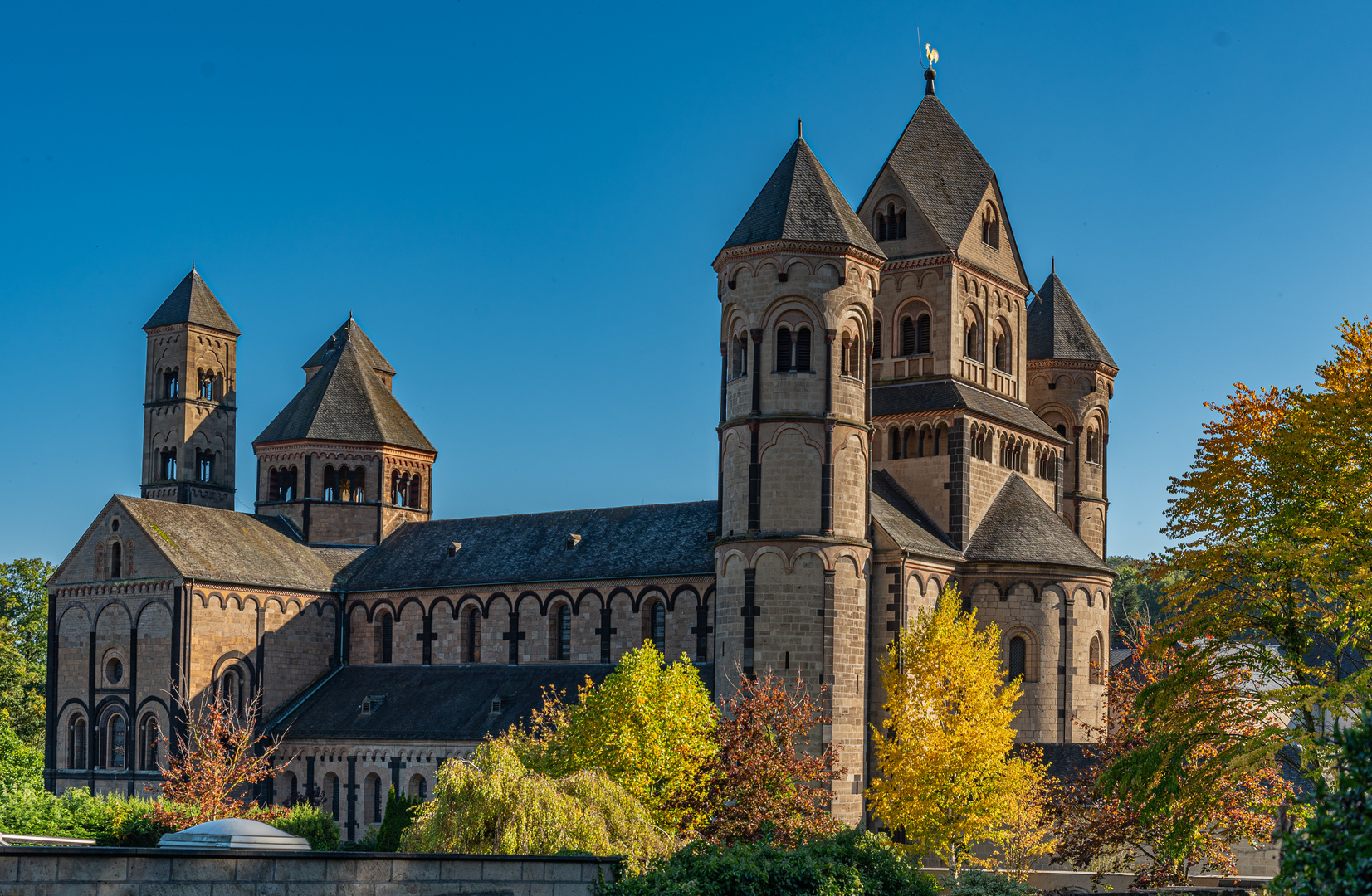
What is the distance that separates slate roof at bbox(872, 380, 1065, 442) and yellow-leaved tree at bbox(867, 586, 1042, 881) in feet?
31.0

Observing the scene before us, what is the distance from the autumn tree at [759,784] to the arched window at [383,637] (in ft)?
93.1

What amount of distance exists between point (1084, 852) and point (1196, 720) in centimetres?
951

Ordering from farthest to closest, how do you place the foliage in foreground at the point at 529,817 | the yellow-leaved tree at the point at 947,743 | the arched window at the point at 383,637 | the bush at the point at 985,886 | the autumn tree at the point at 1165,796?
the arched window at the point at 383,637 < the yellow-leaved tree at the point at 947,743 < the foliage in foreground at the point at 529,817 < the autumn tree at the point at 1165,796 < the bush at the point at 985,886

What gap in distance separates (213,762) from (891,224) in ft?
108

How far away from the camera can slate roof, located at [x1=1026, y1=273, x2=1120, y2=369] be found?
Answer: 6506 cm

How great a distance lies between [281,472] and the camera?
227 ft

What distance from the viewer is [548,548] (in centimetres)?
6166

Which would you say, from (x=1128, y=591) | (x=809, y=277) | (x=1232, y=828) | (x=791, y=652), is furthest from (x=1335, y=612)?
(x=1128, y=591)

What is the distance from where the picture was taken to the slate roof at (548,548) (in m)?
57.2

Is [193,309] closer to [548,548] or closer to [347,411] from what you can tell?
[347,411]

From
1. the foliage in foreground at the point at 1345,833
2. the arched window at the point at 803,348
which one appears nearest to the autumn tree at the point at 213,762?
the arched window at the point at 803,348

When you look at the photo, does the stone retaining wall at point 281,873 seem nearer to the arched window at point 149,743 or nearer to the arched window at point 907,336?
the arched window at point 907,336

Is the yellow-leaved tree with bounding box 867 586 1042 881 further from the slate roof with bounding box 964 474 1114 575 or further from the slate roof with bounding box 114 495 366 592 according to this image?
the slate roof with bounding box 114 495 366 592

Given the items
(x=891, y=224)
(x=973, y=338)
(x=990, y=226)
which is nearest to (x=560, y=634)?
(x=973, y=338)
